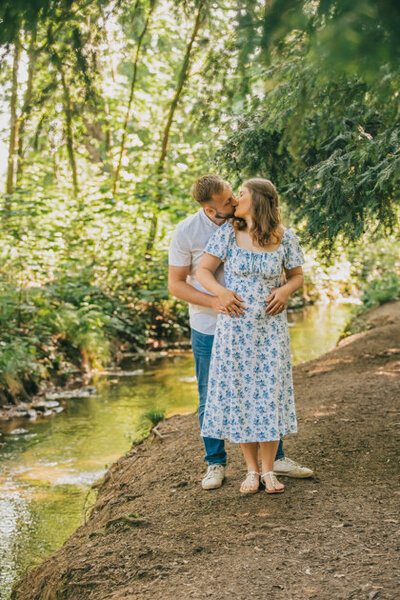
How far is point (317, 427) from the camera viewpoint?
5523 mm

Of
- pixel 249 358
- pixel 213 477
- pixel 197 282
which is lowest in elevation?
pixel 213 477

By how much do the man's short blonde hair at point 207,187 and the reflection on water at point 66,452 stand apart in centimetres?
286

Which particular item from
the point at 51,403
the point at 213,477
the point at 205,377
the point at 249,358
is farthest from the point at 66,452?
the point at 249,358

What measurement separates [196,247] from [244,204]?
0.45 metres

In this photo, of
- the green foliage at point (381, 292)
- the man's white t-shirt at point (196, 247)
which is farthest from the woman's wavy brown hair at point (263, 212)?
the green foliage at point (381, 292)

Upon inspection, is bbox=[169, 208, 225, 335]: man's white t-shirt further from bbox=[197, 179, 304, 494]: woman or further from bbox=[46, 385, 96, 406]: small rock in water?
bbox=[46, 385, 96, 406]: small rock in water

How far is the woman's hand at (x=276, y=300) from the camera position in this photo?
13.0 ft

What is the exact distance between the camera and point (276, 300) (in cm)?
395

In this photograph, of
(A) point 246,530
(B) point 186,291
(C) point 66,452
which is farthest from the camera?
(C) point 66,452

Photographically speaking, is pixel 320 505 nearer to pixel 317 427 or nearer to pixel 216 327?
pixel 216 327

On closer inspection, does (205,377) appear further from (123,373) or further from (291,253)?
(123,373)

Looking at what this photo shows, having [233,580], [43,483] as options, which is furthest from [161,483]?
[43,483]

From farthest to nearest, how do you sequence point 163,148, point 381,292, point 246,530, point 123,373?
point 163,148, point 381,292, point 123,373, point 246,530

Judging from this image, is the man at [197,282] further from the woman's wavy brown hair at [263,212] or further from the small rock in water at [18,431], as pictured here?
the small rock in water at [18,431]
